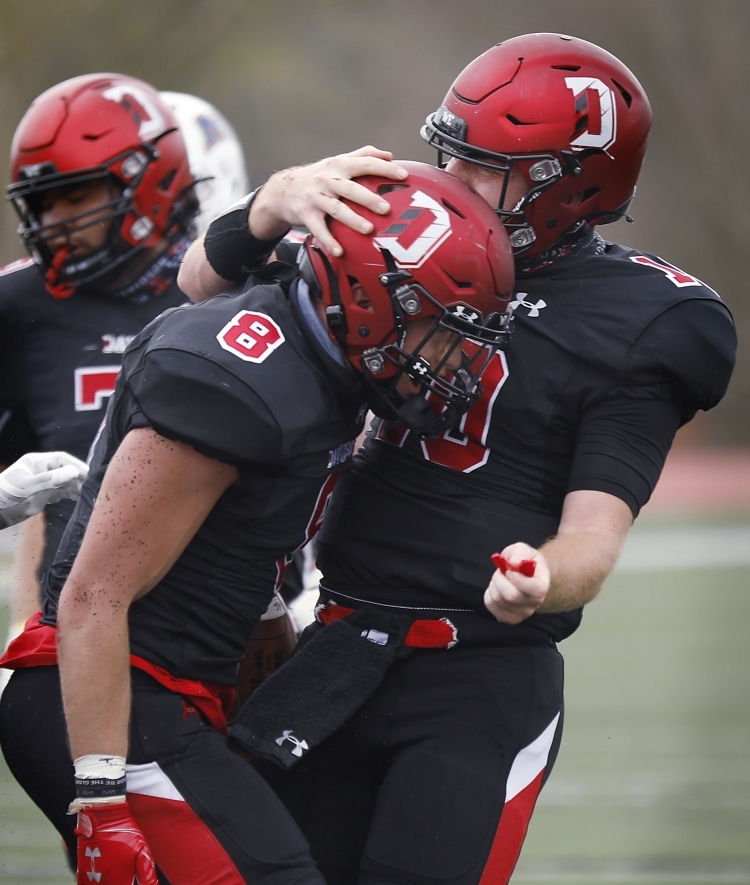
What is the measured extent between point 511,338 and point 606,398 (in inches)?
8.4

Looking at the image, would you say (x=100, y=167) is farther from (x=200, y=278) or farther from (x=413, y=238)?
(x=413, y=238)

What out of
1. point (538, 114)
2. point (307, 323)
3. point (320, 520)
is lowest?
point (320, 520)

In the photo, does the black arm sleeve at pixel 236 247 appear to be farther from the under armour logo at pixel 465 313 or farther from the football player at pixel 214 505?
the under armour logo at pixel 465 313

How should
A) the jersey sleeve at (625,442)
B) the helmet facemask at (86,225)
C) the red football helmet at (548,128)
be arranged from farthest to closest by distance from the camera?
1. the helmet facemask at (86,225)
2. the red football helmet at (548,128)
3. the jersey sleeve at (625,442)

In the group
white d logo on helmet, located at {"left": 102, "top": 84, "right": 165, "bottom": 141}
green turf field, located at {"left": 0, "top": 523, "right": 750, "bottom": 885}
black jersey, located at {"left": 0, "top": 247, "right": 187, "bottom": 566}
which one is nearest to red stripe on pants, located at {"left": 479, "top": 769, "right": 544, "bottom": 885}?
black jersey, located at {"left": 0, "top": 247, "right": 187, "bottom": 566}

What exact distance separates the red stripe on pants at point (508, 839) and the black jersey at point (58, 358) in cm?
157

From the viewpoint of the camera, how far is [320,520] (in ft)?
8.10

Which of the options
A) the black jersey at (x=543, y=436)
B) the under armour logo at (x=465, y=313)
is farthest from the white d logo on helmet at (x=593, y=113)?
the under armour logo at (x=465, y=313)

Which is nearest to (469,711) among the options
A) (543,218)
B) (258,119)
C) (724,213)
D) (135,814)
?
(135,814)

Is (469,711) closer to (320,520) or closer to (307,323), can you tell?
(320,520)

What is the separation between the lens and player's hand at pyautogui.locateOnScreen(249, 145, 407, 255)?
2.22 m

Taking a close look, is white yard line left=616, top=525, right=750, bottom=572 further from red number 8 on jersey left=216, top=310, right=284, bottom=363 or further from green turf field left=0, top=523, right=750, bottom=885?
red number 8 on jersey left=216, top=310, right=284, bottom=363

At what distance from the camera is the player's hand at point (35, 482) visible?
2.79m

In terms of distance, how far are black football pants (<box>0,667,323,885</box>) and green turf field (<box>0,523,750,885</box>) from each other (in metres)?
1.96
